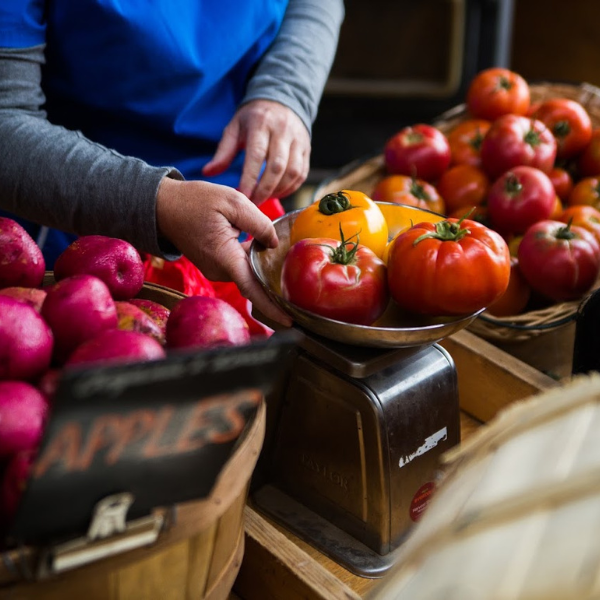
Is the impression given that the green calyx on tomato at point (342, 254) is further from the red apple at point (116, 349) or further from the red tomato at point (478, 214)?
the red tomato at point (478, 214)

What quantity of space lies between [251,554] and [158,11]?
842mm

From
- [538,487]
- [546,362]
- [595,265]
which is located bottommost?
[546,362]

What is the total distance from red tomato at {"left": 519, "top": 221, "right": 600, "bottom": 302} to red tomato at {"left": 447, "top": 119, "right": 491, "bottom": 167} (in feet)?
1.25

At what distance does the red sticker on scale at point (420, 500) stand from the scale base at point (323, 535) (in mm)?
45

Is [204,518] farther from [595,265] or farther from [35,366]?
[595,265]

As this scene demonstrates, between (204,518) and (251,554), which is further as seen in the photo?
(251,554)

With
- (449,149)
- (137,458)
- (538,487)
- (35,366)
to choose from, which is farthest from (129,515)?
(449,149)

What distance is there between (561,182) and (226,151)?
0.71m

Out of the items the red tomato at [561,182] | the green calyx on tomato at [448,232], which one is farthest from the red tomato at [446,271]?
the red tomato at [561,182]

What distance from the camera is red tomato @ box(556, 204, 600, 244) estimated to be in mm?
1322

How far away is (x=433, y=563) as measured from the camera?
1.58 ft

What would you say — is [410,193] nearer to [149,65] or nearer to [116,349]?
[149,65]

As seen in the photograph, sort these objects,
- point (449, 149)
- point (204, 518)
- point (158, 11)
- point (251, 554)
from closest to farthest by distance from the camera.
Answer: point (204, 518)
point (251, 554)
point (158, 11)
point (449, 149)

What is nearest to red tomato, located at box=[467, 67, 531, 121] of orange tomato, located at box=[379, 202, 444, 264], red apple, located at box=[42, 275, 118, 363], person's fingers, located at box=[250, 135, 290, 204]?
person's fingers, located at box=[250, 135, 290, 204]
